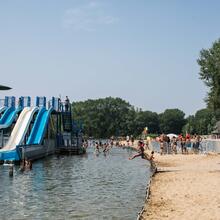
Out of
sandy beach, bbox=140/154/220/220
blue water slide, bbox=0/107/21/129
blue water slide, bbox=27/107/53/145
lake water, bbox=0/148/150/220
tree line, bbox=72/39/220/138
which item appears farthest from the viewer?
tree line, bbox=72/39/220/138

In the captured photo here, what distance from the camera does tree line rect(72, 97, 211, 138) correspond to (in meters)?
169

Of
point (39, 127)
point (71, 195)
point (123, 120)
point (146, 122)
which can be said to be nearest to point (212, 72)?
point (39, 127)

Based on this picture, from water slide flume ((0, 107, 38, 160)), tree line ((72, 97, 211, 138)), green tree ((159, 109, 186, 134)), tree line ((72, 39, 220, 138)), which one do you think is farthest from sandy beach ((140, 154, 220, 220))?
green tree ((159, 109, 186, 134))

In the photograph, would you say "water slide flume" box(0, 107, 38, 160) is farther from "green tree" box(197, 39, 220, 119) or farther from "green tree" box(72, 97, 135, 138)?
"green tree" box(72, 97, 135, 138)

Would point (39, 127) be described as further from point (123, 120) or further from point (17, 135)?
point (123, 120)

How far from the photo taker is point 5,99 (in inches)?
2235

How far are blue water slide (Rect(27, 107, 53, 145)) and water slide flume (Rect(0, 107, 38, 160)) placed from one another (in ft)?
3.19

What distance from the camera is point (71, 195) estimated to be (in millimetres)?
20562

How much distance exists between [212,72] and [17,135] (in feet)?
75.2

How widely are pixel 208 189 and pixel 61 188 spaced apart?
8034mm

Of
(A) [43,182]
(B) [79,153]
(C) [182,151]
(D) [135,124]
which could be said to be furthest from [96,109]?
(A) [43,182]

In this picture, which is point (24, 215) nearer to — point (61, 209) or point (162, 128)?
point (61, 209)

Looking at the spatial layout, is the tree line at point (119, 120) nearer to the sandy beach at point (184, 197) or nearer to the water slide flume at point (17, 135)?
the water slide flume at point (17, 135)

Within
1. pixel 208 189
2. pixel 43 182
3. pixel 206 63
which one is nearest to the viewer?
pixel 208 189
